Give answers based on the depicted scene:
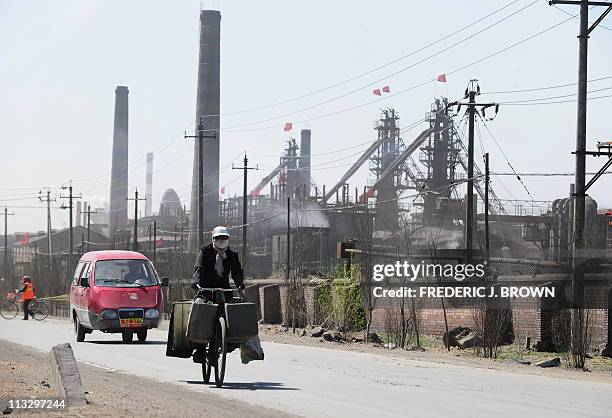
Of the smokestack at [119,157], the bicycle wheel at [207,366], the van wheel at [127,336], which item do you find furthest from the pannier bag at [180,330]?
the smokestack at [119,157]

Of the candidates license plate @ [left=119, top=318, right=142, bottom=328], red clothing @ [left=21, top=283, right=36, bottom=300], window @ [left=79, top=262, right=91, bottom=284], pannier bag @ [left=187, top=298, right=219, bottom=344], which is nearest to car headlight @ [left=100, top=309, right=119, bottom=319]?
license plate @ [left=119, top=318, right=142, bottom=328]

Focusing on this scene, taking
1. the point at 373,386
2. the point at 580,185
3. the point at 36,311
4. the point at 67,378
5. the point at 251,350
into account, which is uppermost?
the point at 580,185

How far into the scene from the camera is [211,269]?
13656 mm

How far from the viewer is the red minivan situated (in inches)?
978

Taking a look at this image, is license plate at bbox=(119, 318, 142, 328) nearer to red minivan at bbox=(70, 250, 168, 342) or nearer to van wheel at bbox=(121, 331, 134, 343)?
red minivan at bbox=(70, 250, 168, 342)

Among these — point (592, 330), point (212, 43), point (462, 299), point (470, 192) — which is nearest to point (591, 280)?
point (592, 330)

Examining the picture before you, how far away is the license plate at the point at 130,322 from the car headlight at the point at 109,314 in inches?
6.8

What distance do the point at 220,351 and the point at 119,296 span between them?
1183 centimetres

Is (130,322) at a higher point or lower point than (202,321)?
lower

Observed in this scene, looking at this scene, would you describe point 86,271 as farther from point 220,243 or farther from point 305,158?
point 305,158

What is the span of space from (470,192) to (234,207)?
82.8 m

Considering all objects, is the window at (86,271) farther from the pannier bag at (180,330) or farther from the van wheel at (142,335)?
the pannier bag at (180,330)

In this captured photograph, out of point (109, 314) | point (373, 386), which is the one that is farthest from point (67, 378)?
point (109, 314)

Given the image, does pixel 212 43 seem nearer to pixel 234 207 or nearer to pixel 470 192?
pixel 234 207
